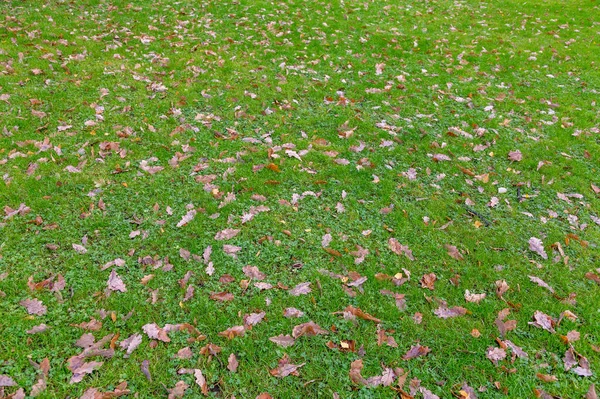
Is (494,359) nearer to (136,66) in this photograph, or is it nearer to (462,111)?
(462,111)

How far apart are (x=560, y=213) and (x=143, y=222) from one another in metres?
5.85

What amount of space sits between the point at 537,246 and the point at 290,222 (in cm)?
323

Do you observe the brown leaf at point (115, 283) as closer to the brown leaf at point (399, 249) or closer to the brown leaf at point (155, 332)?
the brown leaf at point (155, 332)

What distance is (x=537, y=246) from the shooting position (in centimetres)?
507

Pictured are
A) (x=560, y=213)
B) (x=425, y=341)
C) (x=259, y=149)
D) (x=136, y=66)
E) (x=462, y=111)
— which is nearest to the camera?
(x=425, y=341)

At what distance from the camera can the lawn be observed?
3713 mm

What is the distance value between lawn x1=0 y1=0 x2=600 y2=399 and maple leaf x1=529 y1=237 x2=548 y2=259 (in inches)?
1.4

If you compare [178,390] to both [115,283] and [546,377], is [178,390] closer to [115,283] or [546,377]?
[115,283]

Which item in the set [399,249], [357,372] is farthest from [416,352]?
[399,249]

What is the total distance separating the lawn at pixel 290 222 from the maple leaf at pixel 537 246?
0.04 metres

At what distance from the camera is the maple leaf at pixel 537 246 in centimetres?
497

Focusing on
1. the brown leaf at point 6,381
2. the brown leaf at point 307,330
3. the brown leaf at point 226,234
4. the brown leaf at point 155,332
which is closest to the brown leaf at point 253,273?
the brown leaf at point 226,234

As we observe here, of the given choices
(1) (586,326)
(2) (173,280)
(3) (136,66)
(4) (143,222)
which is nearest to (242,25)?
(3) (136,66)

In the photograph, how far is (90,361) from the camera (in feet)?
11.8
